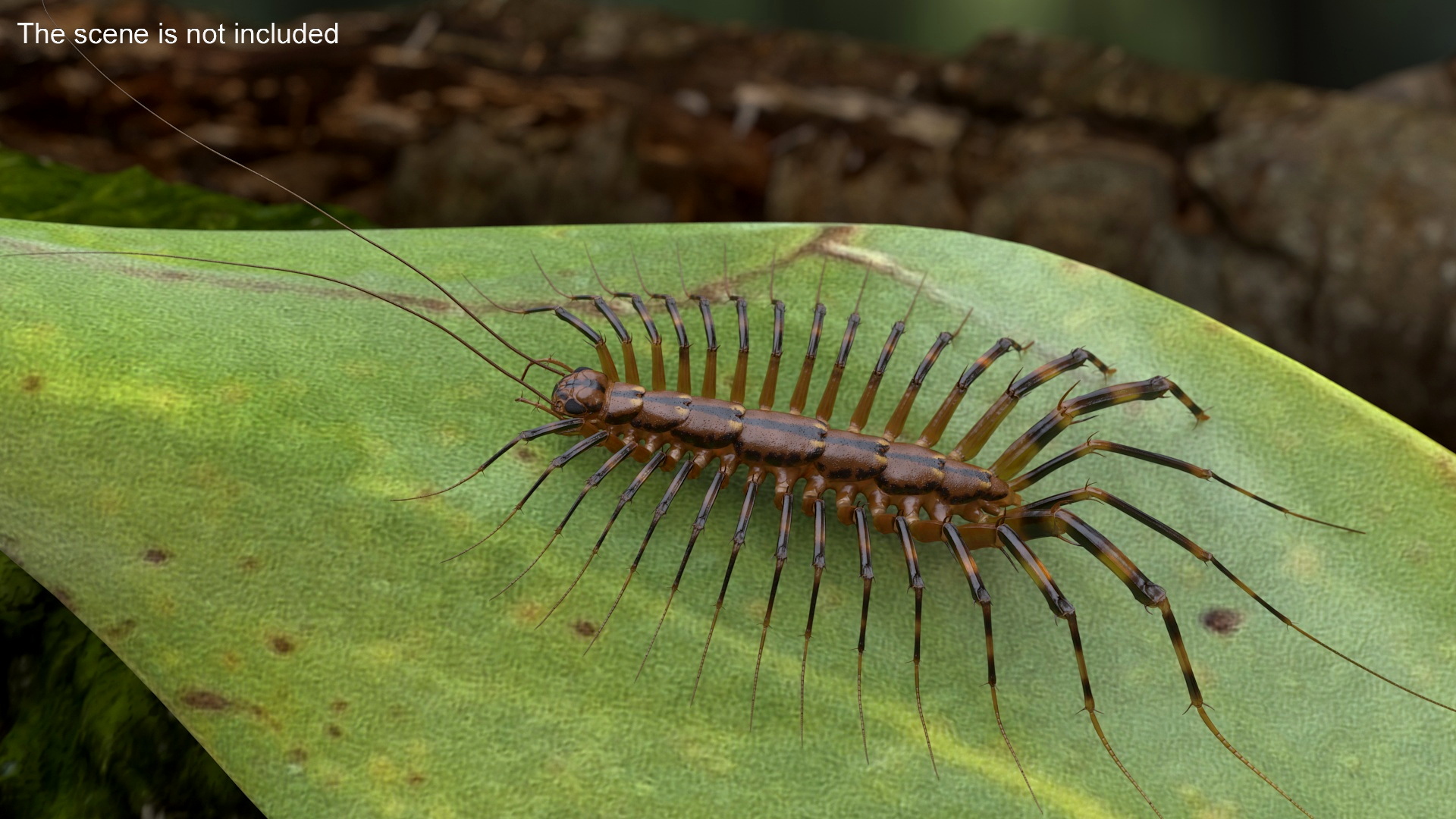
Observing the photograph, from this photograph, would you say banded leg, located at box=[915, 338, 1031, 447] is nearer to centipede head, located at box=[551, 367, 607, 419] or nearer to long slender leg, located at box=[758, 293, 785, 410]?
long slender leg, located at box=[758, 293, 785, 410]

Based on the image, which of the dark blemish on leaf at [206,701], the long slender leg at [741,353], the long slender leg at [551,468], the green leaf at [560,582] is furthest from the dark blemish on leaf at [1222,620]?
the dark blemish on leaf at [206,701]

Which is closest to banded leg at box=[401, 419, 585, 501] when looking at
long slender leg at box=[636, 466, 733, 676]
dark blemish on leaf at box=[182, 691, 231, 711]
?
long slender leg at box=[636, 466, 733, 676]

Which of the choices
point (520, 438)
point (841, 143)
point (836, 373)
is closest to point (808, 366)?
point (836, 373)

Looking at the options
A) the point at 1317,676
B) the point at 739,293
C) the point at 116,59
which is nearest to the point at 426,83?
the point at 116,59

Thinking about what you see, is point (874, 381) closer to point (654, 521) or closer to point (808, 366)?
point (808, 366)

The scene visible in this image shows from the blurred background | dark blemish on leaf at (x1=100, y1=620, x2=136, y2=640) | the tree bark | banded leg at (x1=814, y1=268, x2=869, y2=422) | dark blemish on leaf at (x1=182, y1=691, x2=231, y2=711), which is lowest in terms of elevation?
dark blemish on leaf at (x1=182, y1=691, x2=231, y2=711)

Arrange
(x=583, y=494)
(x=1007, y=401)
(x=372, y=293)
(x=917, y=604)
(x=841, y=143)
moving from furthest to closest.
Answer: (x=841, y=143) < (x=1007, y=401) < (x=372, y=293) < (x=583, y=494) < (x=917, y=604)
